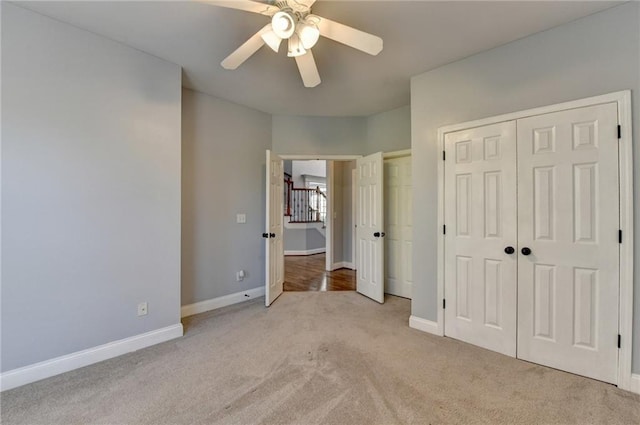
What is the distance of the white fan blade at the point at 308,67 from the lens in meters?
1.89

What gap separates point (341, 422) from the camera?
1.60 meters

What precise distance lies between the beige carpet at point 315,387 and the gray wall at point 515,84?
0.57 m

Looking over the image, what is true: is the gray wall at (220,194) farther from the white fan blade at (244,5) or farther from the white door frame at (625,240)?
the white door frame at (625,240)

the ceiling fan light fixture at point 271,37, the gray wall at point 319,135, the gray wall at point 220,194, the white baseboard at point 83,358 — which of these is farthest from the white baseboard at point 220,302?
the ceiling fan light fixture at point 271,37

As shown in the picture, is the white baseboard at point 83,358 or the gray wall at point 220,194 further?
the gray wall at point 220,194

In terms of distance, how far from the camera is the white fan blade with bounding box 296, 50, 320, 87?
1885 mm

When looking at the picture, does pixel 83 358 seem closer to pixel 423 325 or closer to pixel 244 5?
pixel 244 5

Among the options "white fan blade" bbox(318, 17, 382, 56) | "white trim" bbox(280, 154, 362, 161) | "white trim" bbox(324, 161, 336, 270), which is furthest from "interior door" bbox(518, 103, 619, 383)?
"white trim" bbox(324, 161, 336, 270)

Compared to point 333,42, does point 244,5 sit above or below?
below

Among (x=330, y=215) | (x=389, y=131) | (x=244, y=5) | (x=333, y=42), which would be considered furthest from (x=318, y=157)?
(x=244, y=5)

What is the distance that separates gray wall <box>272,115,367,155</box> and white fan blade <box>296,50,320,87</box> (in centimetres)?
217

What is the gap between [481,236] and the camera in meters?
2.55

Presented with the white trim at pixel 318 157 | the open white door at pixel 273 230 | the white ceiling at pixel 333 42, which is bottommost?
the open white door at pixel 273 230

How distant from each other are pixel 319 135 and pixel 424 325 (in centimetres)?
298
